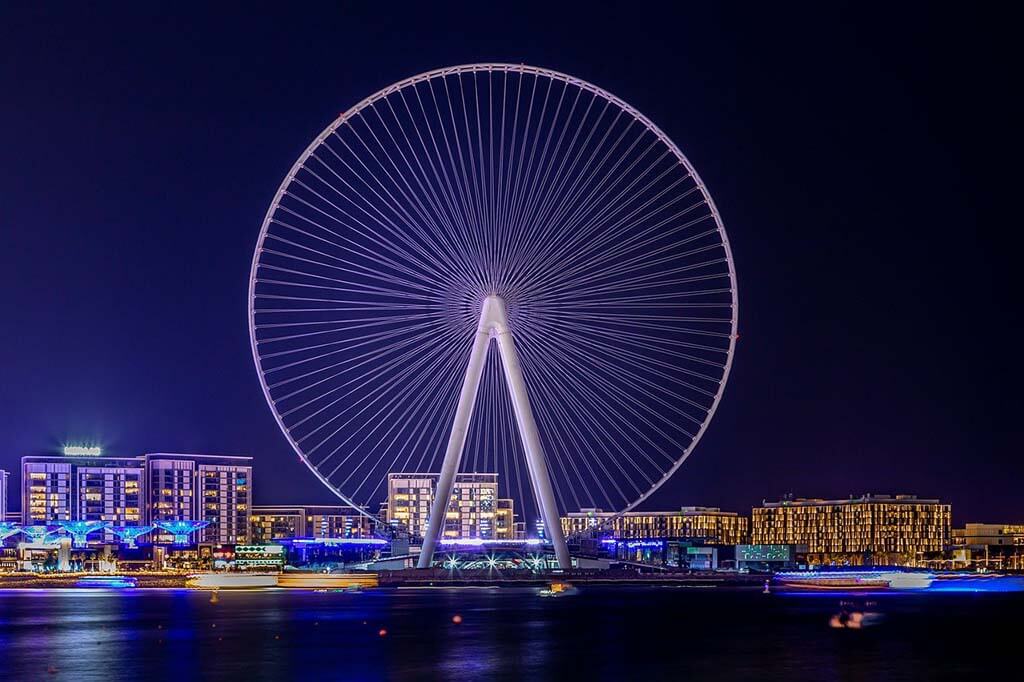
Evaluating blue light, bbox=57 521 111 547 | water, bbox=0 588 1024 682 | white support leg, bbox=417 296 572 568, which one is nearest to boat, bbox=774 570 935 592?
water, bbox=0 588 1024 682

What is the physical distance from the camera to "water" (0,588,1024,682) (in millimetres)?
51312

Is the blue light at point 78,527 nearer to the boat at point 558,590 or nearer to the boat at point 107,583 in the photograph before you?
the boat at point 107,583

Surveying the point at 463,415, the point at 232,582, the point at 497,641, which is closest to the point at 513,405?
the point at 463,415

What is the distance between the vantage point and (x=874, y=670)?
5206cm

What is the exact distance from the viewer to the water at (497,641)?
51.3 metres

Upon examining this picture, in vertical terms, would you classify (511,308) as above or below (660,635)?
above

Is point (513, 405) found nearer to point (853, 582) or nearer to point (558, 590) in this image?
point (558, 590)

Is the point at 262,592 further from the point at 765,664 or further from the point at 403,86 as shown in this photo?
the point at 765,664

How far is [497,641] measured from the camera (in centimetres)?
6438

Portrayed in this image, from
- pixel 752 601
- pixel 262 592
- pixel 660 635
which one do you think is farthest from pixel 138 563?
pixel 660 635

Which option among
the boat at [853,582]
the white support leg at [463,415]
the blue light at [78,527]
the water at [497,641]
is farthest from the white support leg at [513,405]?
the blue light at [78,527]

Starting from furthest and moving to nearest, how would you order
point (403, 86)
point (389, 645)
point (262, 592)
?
point (262, 592), point (403, 86), point (389, 645)

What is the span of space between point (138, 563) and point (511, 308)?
12710 centimetres

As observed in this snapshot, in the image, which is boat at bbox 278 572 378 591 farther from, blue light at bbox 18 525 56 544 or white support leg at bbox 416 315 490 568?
blue light at bbox 18 525 56 544
